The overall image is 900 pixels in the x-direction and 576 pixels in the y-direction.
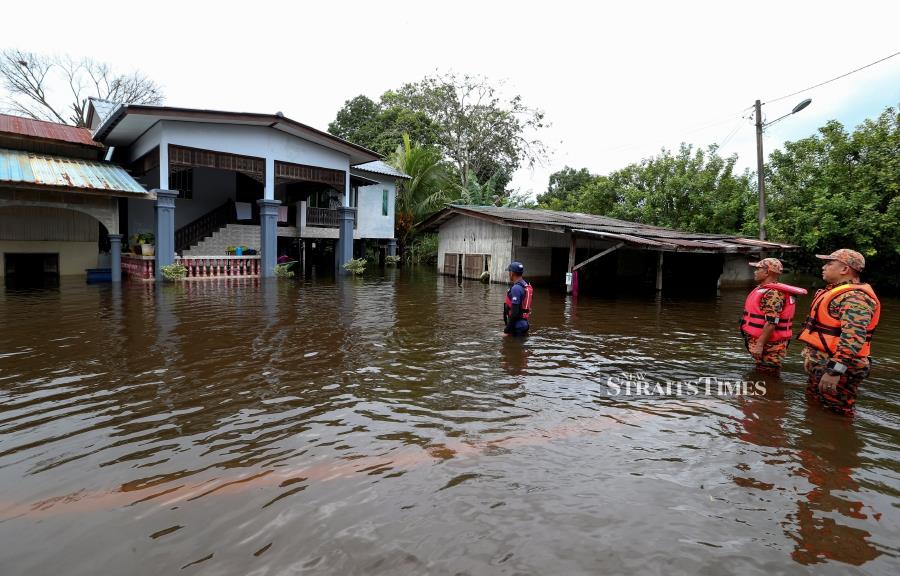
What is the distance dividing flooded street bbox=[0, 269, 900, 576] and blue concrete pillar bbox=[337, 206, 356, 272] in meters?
14.3

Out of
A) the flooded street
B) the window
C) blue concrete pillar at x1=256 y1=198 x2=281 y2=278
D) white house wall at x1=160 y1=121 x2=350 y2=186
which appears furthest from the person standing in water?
the window

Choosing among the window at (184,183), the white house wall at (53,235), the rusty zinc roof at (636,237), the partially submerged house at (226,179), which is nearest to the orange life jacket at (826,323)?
the rusty zinc roof at (636,237)

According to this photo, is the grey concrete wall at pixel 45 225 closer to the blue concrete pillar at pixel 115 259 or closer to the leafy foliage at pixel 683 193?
the blue concrete pillar at pixel 115 259

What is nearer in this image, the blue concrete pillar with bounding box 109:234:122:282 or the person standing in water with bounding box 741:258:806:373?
the person standing in water with bounding box 741:258:806:373

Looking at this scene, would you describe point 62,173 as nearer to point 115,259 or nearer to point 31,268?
point 115,259

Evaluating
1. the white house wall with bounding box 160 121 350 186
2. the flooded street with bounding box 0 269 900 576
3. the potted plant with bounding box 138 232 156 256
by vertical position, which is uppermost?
the white house wall with bounding box 160 121 350 186

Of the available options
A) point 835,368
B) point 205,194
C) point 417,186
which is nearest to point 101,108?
point 205,194

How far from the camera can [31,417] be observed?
A: 196 inches

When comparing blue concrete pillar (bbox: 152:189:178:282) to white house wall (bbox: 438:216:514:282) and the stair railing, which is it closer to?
the stair railing

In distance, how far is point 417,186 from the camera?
30.9 m

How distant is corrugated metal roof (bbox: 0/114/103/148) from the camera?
58.5 feet

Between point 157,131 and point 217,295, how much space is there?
757cm

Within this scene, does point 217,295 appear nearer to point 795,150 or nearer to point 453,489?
point 453,489

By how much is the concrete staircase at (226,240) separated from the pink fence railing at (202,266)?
1729mm
